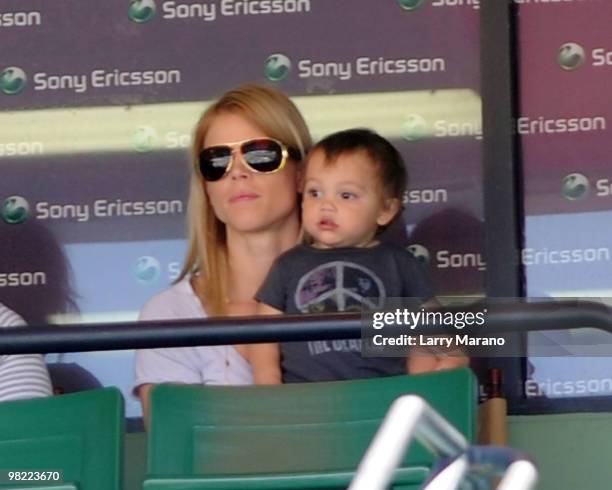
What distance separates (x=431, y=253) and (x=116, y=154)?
3.06 feet

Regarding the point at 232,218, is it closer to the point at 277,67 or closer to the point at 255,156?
the point at 255,156

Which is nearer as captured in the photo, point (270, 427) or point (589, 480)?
point (270, 427)

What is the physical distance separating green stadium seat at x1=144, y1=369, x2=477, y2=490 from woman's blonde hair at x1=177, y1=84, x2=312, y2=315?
67cm

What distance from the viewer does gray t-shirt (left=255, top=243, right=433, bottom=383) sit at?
416cm

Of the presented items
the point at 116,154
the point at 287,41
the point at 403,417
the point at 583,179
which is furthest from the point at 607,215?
the point at 403,417

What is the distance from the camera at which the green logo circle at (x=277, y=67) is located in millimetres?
4695

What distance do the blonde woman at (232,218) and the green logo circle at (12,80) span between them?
53cm

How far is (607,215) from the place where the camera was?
4.60 metres

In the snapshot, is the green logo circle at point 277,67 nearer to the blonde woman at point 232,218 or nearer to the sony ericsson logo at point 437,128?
the blonde woman at point 232,218

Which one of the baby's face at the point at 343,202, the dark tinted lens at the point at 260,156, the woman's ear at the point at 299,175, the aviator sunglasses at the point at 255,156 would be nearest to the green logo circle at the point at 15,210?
the aviator sunglasses at the point at 255,156

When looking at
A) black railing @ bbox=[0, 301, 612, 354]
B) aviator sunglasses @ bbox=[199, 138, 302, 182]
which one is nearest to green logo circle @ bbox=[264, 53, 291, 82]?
aviator sunglasses @ bbox=[199, 138, 302, 182]

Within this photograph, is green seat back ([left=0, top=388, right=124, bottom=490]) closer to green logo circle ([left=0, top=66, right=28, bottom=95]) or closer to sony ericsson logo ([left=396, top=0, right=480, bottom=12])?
green logo circle ([left=0, top=66, right=28, bottom=95])

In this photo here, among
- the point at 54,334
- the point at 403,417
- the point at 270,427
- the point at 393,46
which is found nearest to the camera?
the point at 403,417

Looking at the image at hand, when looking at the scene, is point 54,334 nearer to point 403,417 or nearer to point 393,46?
point 403,417
